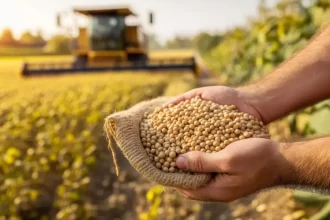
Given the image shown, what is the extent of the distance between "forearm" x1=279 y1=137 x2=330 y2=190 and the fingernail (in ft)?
1.11

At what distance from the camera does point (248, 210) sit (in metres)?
3.45

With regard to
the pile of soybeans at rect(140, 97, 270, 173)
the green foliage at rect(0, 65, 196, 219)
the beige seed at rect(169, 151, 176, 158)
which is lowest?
the green foliage at rect(0, 65, 196, 219)

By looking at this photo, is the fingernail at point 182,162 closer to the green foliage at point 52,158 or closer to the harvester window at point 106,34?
the green foliage at point 52,158

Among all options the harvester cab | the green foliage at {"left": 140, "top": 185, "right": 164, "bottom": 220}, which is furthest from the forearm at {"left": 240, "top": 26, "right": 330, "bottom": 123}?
the harvester cab

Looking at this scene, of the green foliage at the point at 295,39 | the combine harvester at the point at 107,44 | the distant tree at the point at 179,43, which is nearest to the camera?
the green foliage at the point at 295,39

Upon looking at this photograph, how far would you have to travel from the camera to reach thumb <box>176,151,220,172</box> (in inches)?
65.2

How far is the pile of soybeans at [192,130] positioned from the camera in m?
1.78

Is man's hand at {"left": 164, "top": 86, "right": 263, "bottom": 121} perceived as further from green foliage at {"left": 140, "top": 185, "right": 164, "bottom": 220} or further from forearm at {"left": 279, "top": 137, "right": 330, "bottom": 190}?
green foliage at {"left": 140, "top": 185, "right": 164, "bottom": 220}

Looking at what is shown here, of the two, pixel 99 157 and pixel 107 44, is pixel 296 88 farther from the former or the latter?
pixel 107 44

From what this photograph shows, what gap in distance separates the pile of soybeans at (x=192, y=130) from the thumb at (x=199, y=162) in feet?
0.16

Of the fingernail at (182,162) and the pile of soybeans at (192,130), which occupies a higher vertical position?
the pile of soybeans at (192,130)

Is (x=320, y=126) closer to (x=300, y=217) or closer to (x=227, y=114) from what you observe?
(x=300, y=217)

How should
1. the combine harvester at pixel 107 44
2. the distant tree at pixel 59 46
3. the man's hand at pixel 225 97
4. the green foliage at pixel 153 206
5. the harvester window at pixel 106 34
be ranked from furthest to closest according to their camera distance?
the distant tree at pixel 59 46, the harvester window at pixel 106 34, the combine harvester at pixel 107 44, the green foliage at pixel 153 206, the man's hand at pixel 225 97

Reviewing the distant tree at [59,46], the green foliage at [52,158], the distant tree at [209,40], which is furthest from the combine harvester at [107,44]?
the distant tree at [59,46]
